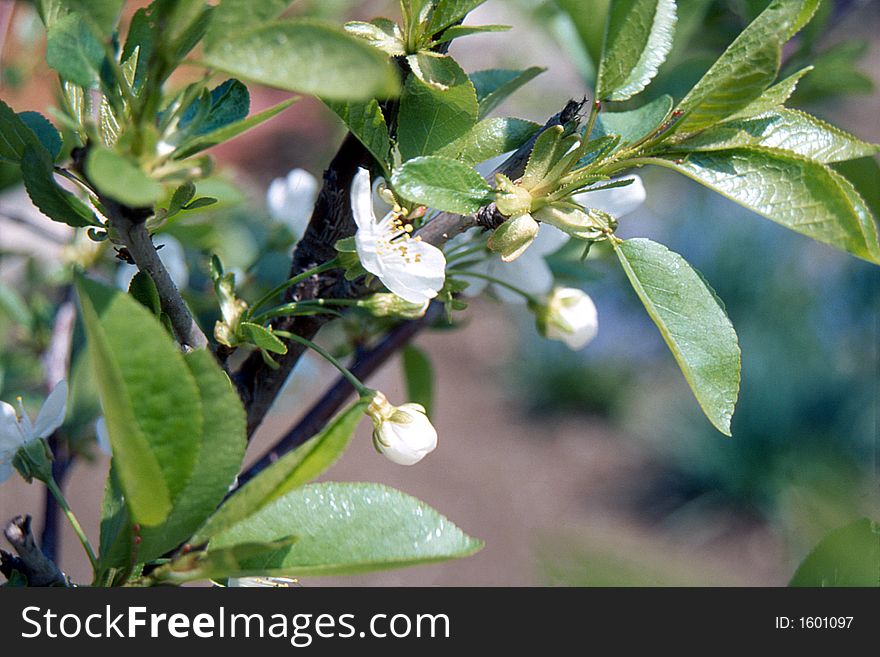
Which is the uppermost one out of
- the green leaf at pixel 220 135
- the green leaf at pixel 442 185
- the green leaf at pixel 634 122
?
the green leaf at pixel 220 135

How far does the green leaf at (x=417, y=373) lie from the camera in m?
0.94

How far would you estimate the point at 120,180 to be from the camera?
33cm

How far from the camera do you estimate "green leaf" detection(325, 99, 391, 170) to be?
0.49 metres

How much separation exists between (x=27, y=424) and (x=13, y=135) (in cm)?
21

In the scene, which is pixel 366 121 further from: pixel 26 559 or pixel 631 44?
pixel 26 559

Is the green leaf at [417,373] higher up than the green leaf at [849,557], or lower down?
lower down

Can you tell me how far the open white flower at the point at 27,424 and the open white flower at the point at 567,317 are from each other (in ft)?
1.43

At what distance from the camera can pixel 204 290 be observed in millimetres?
1094

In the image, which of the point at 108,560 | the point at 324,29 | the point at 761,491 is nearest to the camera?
the point at 324,29

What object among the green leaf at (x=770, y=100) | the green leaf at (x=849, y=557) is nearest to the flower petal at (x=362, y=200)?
the green leaf at (x=770, y=100)

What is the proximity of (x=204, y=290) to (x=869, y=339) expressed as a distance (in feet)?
9.65

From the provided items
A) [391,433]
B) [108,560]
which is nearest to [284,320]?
[391,433]

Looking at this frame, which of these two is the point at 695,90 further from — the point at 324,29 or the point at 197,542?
the point at 197,542

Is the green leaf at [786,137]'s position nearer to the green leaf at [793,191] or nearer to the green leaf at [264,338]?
the green leaf at [793,191]
